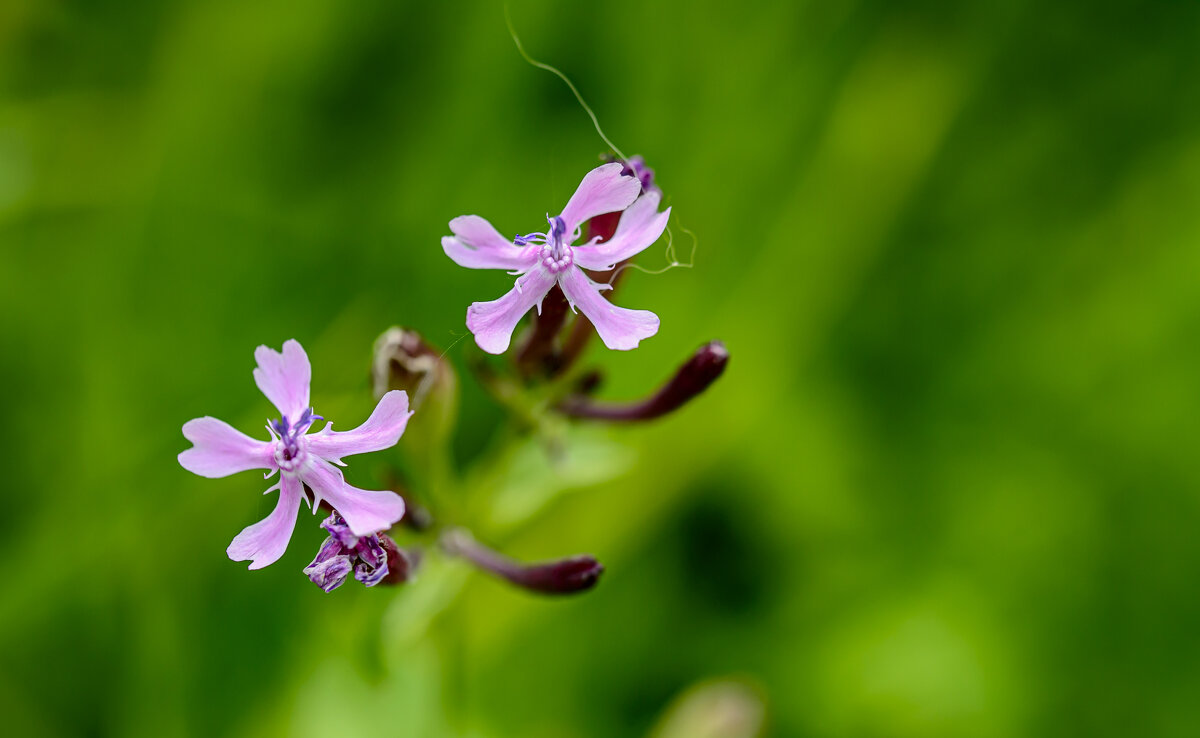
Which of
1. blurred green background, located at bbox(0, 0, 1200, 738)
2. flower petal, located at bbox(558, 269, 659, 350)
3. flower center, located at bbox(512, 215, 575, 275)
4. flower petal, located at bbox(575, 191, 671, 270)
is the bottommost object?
blurred green background, located at bbox(0, 0, 1200, 738)

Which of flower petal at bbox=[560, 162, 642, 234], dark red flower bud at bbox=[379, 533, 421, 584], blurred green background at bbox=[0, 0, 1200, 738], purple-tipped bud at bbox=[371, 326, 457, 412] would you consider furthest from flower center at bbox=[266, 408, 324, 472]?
blurred green background at bbox=[0, 0, 1200, 738]

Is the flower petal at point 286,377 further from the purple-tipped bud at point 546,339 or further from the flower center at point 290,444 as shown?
the purple-tipped bud at point 546,339

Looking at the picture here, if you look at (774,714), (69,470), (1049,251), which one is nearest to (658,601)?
(774,714)

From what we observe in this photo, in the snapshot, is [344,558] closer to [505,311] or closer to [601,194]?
[505,311]

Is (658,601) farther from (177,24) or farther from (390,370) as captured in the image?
(177,24)

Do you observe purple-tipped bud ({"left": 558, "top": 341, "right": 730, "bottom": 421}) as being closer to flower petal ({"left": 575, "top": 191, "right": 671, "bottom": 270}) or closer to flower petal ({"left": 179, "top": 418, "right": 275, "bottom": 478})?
flower petal ({"left": 575, "top": 191, "right": 671, "bottom": 270})

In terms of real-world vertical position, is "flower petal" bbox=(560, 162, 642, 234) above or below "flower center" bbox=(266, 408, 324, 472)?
above
